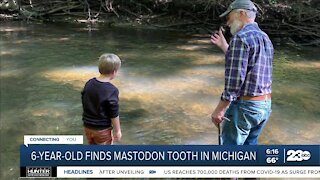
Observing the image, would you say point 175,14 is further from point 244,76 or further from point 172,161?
point 244,76

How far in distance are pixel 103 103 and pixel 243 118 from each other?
3.21 feet

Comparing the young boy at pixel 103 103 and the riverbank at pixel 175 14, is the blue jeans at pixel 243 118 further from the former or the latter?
the riverbank at pixel 175 14

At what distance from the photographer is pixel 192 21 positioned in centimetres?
1299

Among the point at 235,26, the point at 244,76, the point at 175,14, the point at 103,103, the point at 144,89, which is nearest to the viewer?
the point at 244,76

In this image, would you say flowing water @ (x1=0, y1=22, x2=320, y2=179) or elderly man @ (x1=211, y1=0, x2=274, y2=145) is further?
flowing water @ (x1=0, y1=22, x2=320, y2=179)

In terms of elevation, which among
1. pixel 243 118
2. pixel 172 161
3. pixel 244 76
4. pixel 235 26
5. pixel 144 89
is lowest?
pixel 144 89

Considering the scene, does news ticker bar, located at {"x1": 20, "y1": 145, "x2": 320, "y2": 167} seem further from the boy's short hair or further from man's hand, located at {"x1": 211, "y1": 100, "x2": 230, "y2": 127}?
the boy's short hair

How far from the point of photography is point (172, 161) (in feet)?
10.2

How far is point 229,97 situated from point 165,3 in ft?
37.2

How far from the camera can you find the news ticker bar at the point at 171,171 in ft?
9.90

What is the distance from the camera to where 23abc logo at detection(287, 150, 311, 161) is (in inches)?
122

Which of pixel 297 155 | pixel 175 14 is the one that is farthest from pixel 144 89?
pixel 175 14

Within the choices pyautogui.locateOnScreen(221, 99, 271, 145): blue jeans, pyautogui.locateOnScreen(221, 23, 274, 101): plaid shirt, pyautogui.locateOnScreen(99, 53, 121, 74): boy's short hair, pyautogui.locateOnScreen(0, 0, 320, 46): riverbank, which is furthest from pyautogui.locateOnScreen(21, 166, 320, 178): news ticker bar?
pyautogui.locateOnScreen(0, 0, 320, 46): riverbank

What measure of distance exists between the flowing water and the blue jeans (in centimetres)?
159
